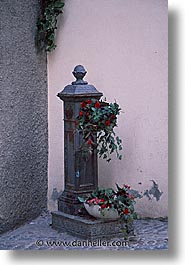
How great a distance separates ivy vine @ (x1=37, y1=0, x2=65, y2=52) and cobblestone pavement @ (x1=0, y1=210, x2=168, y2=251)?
1.62 meters

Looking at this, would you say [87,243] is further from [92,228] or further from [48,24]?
[48,24]

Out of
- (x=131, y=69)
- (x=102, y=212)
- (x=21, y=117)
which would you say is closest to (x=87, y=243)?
(x=102, y=212)

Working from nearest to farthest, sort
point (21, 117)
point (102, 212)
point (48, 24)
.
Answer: point (102, 212)
point (21, 117)
point (48, 24)

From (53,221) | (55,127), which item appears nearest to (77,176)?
(53,221)

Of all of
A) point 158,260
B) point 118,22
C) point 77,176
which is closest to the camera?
point 158,260

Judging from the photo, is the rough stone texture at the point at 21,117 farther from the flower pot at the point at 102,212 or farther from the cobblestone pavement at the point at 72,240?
the flower pot at the point at 102,212

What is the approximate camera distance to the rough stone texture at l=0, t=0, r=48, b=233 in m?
5.69

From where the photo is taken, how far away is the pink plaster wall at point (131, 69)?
19.3 ft

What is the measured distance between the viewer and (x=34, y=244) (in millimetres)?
5461

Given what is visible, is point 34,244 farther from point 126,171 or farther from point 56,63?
point 56,63

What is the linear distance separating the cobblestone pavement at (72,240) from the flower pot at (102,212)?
18cm

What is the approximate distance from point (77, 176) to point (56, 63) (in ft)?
4.03

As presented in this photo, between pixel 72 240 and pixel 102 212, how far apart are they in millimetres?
356

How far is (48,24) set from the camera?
6.20 meters
